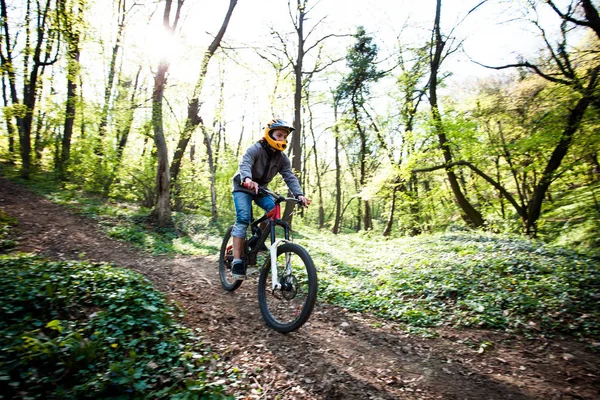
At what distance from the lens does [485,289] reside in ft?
18.7

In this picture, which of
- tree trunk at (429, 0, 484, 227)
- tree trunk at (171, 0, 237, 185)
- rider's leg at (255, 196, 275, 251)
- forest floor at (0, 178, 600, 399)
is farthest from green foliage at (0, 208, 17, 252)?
tree trunk at (429, 0, 484, 227)

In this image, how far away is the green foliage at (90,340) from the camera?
2230 millimetres

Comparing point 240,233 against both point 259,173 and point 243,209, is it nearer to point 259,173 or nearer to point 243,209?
point 243,209

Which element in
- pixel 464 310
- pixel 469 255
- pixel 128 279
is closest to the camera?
pixel 128 279

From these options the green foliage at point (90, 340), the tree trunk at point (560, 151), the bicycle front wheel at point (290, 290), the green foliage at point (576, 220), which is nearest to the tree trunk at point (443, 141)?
the tree trunk at point (560, 151)

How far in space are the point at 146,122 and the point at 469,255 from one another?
41.2ft

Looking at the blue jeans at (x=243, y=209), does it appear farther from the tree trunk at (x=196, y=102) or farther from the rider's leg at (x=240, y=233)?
the tree trunk at (x=196, y=102)

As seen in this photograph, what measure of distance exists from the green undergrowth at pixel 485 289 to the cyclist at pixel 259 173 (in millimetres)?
2094

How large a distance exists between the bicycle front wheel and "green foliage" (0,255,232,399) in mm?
1139

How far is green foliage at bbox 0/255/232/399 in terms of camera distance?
2230mm

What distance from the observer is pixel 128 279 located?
4.18 m

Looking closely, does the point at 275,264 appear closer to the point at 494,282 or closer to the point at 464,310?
the point at 464,310

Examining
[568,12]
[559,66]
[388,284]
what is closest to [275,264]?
[388,284]

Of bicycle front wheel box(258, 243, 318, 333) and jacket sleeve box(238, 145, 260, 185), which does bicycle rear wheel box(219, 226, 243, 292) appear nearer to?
bicycle front wheel box(258, 243, 318, 333)
